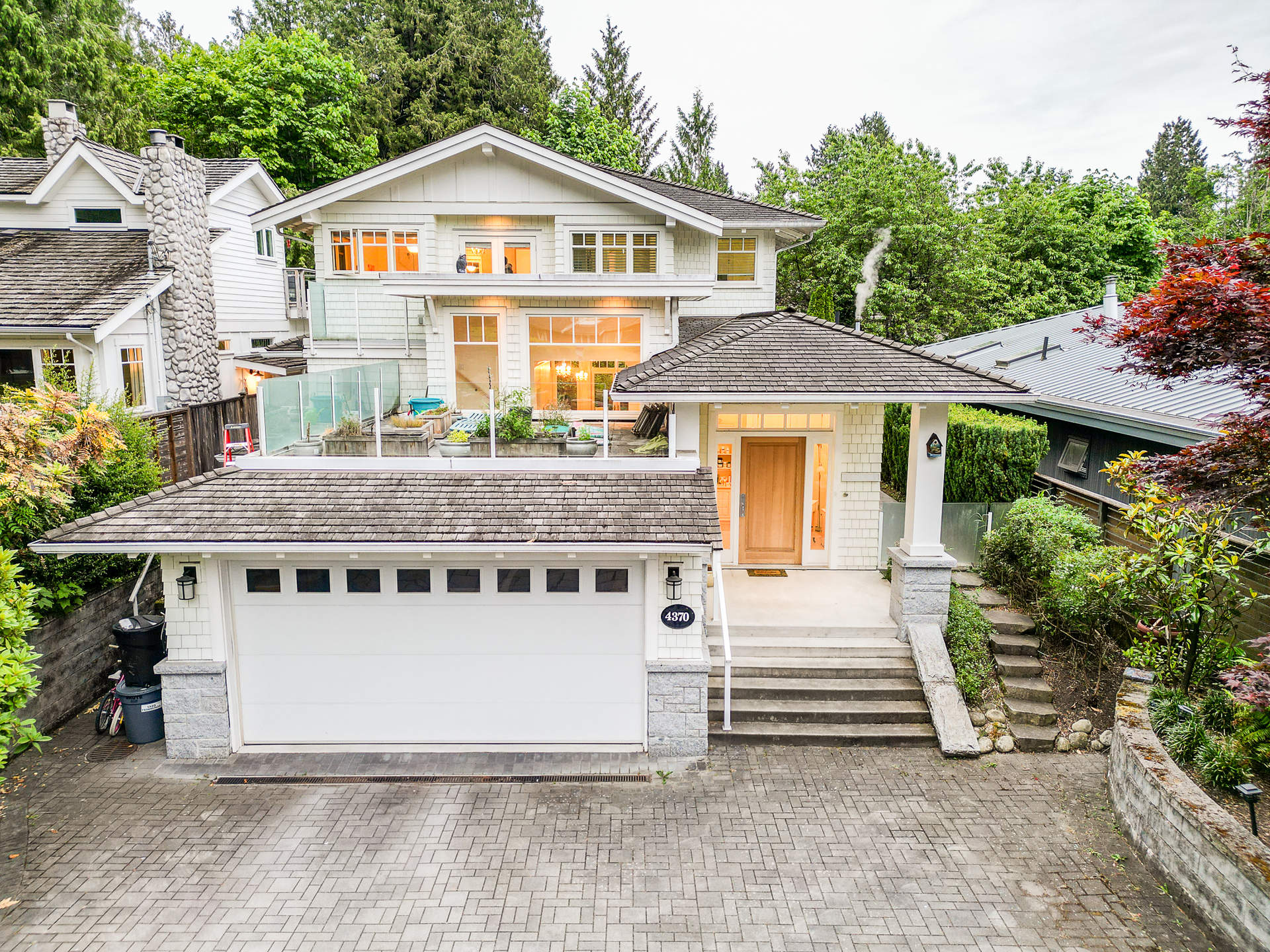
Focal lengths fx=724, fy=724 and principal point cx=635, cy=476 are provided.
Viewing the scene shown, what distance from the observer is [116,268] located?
16328 millimetres

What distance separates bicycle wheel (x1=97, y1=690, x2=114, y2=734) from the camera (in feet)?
28.9

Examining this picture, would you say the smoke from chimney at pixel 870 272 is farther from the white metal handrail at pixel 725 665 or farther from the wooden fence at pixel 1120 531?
the white metal handrail at pixel 725 665

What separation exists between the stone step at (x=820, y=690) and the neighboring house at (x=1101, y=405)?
381cm

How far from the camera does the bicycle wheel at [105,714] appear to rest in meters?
8.81

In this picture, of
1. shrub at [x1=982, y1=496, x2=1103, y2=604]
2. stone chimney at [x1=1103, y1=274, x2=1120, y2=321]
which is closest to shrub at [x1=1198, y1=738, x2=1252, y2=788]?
shrub at [x1=982, y1=496, x2=1103, y2=604]

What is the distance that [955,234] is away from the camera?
2422 cm

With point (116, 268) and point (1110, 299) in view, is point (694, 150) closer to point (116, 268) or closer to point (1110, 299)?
point (1110, 299)

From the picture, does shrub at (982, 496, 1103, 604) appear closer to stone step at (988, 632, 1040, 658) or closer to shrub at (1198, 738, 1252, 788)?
stone step at (988, 632, 1040, 658)

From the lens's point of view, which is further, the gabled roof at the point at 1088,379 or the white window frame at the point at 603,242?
the white window frame at the point at 603,242

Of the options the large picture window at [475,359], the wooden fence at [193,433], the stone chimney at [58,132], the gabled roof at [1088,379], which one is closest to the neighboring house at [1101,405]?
the gabled roof at [1088,379]

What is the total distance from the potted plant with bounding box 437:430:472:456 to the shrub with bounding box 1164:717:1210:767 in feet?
28.1

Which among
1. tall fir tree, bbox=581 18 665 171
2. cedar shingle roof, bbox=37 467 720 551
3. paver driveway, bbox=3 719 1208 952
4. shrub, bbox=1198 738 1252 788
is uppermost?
tall fir tree, bbox=581 18 665 171

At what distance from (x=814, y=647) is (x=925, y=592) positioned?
5.52 ft

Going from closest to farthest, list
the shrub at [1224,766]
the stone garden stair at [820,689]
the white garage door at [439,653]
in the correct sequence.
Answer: the shrub at [1224,766]
the white garage door at [439,653]
the stone garden stair at [820,689]
